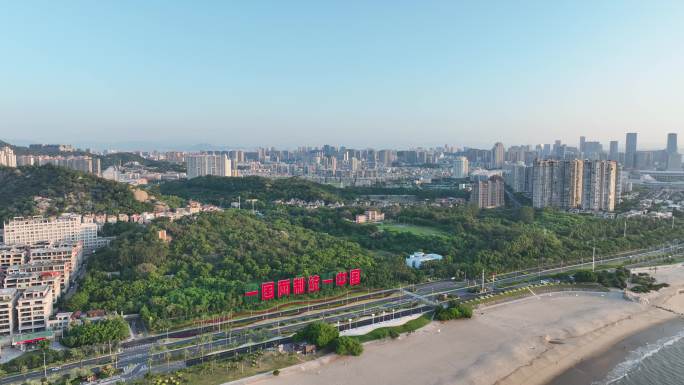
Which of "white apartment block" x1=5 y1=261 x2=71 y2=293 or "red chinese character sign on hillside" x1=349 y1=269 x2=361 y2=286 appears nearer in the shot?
"white apartment block" x1=5 y1=261 x2=71 y2=293

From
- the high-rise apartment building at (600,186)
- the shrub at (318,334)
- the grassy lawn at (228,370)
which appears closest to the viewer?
the grassy lawn at (228,370)

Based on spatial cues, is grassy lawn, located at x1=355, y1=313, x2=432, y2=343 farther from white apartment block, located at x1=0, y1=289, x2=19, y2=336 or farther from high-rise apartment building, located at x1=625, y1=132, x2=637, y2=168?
high-rise apartment building, located at x1=625, y1=132, x2=637, y2=168

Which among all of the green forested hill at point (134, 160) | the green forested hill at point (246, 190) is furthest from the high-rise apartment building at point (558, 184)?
the green forested hill at point (134, 160)

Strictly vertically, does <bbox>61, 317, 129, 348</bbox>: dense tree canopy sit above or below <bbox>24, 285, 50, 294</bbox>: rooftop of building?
below

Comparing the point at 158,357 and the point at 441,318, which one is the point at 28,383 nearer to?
the point at 158,357

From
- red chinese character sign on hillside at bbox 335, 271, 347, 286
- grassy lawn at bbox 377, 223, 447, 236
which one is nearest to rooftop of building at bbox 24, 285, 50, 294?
red chinese character sign on hillside at bbox 335, 271, 347, 286

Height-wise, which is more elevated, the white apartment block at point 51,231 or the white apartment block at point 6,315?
the white apartment block at point 51,231

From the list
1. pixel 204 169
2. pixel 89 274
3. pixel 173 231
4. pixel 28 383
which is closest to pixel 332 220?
pixel 173 231

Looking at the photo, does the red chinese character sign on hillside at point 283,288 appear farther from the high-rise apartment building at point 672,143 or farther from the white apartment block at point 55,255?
the high-rise apartment building at point 672,143
